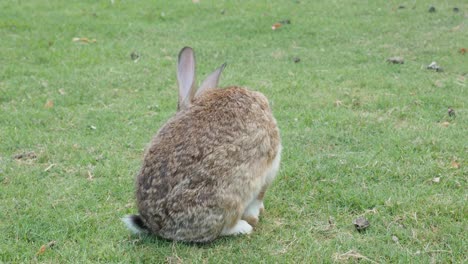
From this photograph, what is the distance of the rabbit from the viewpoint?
3629 mm

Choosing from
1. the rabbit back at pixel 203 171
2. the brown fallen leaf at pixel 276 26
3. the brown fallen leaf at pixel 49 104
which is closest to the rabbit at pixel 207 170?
the rabbit back at pixel 203 171

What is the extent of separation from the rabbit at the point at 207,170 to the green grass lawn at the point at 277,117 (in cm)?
16

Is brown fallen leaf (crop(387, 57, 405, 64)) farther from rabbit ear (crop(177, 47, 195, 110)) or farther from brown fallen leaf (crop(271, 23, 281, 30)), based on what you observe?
rabbit ear (crop(177, 47, 195, 110))

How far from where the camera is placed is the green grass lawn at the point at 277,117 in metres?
3.84

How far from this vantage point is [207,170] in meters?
3.63

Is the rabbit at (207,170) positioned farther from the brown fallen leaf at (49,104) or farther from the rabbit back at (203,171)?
the brown fallen leaf at (49,104)

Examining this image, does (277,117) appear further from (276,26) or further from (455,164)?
(276,26)

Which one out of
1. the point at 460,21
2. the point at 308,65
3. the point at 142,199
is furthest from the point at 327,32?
the point at 142,199

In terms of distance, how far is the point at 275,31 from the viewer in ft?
32.8

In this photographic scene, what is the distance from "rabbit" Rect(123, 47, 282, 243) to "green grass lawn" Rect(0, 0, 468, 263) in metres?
0.16

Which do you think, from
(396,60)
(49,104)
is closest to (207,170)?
(49,104)

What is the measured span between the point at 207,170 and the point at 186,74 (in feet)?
2.73

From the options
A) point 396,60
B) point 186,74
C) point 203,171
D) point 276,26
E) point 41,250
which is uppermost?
point 186,74

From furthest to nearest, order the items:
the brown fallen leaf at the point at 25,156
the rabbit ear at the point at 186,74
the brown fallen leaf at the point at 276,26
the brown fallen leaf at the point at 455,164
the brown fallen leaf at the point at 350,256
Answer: the brown fallen leaf at the point at 276,26, the brown fallen leaf at the point at 25,156, the brown fallen leaf at the point at 455,164, the rabbit ear at the point at 186,74, the brown fallen leaf at the point at 350,256
